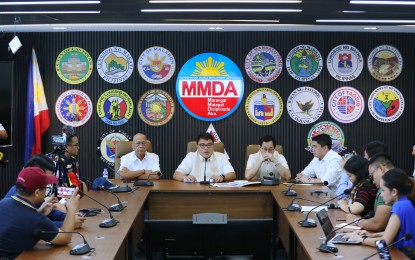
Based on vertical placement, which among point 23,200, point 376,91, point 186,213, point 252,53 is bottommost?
point 186,213

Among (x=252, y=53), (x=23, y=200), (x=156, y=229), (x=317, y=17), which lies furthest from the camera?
(x=252, y=53)

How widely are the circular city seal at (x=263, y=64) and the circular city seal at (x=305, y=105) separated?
42 centimetres

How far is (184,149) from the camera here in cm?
881

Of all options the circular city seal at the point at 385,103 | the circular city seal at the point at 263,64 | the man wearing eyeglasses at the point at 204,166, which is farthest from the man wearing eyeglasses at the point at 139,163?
the circular city seal at the point at 385,103

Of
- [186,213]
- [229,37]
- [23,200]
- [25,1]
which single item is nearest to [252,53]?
[229,37]

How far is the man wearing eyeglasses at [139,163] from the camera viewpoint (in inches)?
278

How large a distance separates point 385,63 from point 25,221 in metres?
6.51

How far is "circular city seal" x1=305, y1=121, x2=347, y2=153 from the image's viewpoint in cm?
873

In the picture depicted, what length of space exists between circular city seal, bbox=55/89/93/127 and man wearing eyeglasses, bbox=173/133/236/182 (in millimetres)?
2207

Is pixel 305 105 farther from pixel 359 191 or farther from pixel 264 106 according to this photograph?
pixel 359 191

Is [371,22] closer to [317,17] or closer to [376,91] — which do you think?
[317,17]

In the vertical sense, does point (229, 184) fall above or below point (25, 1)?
below

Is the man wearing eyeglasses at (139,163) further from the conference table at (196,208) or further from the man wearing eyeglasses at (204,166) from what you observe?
the man wearing eyeglasses at (204,166)

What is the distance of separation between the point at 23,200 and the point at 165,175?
5198 mm
